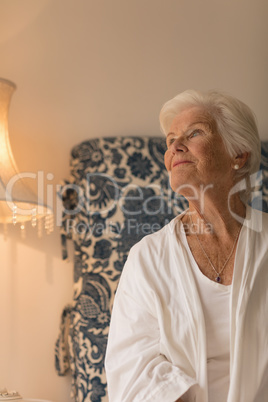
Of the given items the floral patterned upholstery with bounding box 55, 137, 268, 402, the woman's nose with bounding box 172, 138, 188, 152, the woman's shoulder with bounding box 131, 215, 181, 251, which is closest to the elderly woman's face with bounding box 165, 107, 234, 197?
the woman's nose with bounding box 172, 138, 188, 152

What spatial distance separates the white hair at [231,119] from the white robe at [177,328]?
211mm

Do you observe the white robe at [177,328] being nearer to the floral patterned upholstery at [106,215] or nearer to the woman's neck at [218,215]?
the woman's neck at [218,215]

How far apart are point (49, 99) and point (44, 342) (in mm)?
1044

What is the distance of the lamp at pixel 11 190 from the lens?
6.10 ft

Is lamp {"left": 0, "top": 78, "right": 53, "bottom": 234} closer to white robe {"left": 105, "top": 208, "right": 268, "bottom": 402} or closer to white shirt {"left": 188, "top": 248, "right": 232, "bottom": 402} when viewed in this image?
white robe {"left": 105, "top": 208, "right": 268, "bottom": 402}

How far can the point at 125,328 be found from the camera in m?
1.54

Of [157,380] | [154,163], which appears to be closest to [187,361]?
[157,380]

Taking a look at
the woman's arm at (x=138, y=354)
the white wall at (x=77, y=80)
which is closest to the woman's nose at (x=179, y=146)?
the woman's arm at (x=138, y=354)

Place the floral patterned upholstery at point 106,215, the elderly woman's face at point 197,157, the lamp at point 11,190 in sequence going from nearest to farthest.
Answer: the elderly woman's face at point 197,157
the lamp at point 11,190
the floral patterned upholstery at point 106,215

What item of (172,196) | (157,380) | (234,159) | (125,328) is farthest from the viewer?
(172,196)

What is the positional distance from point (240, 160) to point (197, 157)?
17 cm

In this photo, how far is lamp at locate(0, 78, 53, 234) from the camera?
1.86 meters

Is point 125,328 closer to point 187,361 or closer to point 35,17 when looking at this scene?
point 187,361

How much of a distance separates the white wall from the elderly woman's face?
0.70 meters
